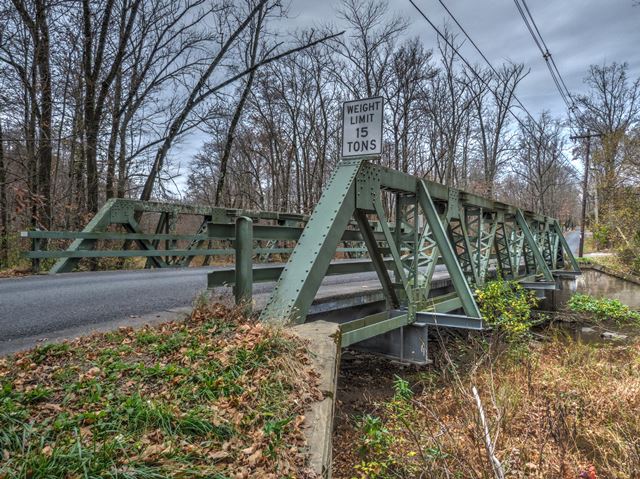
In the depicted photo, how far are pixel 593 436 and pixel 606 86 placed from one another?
42970mm

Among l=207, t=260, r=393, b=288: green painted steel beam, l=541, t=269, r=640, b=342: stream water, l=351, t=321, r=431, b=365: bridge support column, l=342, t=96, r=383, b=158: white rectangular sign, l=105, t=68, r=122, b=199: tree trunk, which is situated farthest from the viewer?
Result: l=105, t=68, r=122, b=199: tree trunk

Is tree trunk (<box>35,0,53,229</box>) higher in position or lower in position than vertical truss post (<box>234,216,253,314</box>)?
higher

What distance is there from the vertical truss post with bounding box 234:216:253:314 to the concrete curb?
2.26 ft

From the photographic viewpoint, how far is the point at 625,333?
11188mm

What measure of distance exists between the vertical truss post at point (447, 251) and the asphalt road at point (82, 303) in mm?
3503

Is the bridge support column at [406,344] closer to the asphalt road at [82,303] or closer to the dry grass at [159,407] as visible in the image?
the asphalt road at [82,303]

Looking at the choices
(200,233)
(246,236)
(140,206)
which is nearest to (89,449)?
(246,236)

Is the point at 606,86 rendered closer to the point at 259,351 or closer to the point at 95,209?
the point at 95,209

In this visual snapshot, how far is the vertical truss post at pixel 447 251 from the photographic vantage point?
21.1 ft

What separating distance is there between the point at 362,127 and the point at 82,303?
4600 mm

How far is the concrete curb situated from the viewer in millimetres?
2619

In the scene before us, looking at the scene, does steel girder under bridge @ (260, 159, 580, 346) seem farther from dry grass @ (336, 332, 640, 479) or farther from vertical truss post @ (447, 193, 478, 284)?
dry grass @ (336, 332, 640, 479)

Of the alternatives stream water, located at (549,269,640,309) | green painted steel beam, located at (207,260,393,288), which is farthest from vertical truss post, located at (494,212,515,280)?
green painted steel beam, located at (207,260,393,288)

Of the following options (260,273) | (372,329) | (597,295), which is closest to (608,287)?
(597,295)
